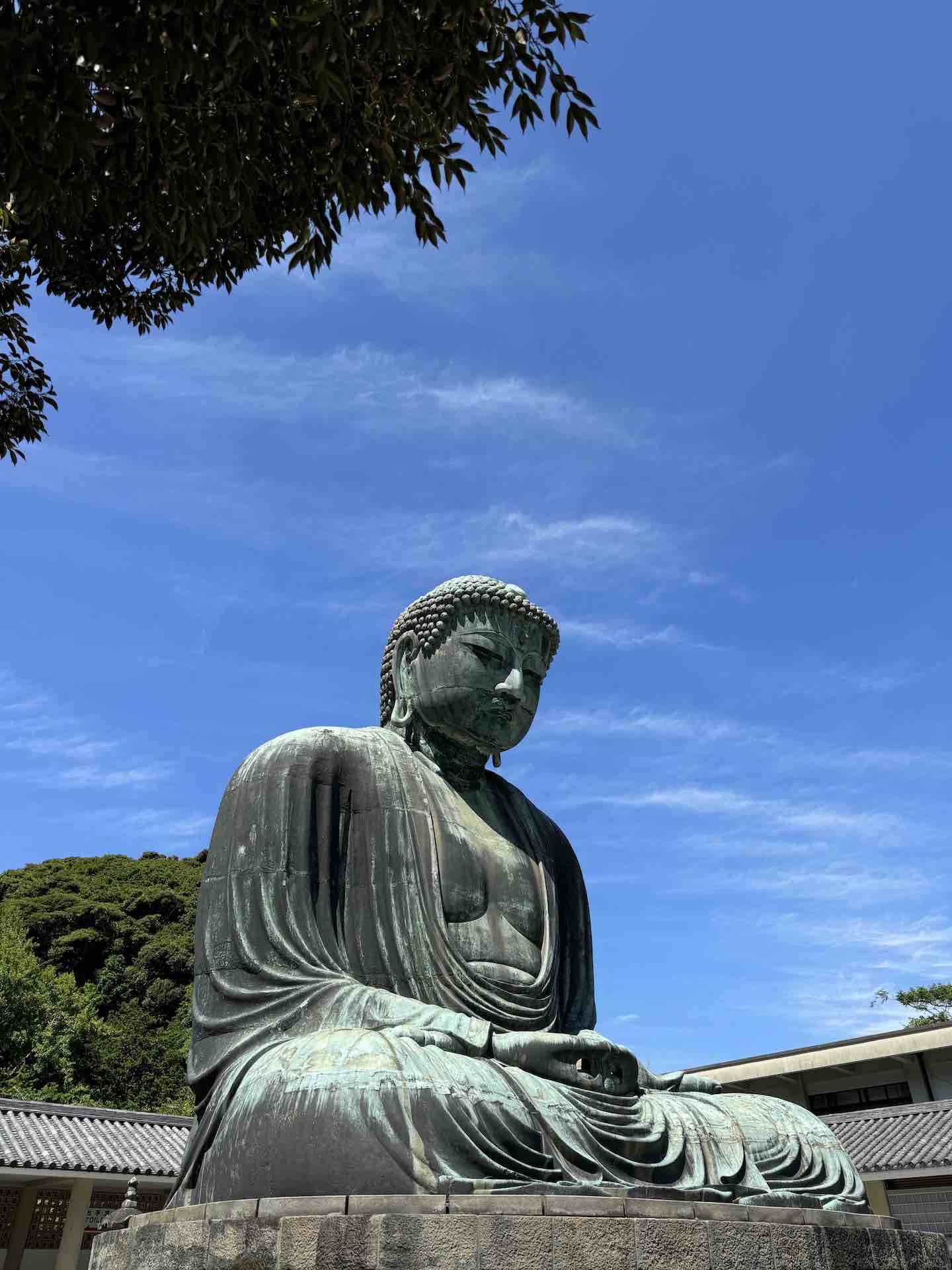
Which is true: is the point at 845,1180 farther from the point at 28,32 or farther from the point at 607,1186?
the point at 28,32

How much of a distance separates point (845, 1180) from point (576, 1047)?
1.44 m

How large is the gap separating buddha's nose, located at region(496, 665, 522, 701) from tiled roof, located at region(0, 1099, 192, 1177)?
1375 centimetres

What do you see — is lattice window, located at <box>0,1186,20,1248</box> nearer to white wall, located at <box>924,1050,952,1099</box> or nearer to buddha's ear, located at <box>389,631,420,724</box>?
buddha's ear, located at <box>389,631,420,724</box>

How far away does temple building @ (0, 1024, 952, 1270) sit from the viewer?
57.3 feet

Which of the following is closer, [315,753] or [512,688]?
[315,753]

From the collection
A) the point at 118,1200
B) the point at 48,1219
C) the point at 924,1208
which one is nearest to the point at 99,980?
the point at 118,1200

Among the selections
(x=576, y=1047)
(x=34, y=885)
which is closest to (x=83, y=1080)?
(x=34, y=885)

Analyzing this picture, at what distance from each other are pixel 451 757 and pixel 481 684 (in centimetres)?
52

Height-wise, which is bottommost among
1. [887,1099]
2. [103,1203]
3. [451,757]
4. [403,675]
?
[103,1203]

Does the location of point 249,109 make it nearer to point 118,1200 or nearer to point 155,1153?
point 155,1153

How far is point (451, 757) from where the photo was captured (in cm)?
663

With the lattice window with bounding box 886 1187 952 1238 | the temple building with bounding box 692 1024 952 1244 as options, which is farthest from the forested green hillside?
the lattice window with bounding box 886 1187 952 1238

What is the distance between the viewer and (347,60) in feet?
16.5

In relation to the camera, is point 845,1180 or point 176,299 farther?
point 176,299
